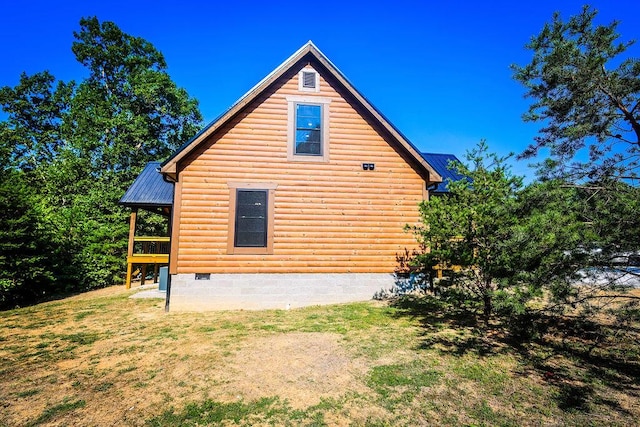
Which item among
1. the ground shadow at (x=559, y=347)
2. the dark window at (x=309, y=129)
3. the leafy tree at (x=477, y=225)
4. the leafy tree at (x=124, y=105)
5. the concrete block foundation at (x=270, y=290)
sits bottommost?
the ground shadow at (x=559, y=347)

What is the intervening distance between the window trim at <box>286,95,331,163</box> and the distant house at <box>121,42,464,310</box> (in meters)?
0.03

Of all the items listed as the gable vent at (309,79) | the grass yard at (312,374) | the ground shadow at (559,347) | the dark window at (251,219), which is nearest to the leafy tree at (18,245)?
the grass yard at (312,374)

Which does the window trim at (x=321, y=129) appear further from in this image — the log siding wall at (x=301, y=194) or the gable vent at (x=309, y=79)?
the gable vent at (x=309, y=79)

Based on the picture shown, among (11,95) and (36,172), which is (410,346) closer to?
(36,172)

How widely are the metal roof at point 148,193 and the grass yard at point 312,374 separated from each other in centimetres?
622

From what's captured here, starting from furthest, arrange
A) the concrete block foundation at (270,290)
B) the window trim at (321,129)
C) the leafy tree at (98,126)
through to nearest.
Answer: the leafy tree at (98,126)
the window trim at (321,129)
the concrete block foundation at (270,290)

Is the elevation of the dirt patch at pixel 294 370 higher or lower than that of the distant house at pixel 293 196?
lower

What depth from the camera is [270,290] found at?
31.3ft

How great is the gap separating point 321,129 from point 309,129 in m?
0.41

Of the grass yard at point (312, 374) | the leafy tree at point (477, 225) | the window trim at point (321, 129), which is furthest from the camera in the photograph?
the window trim at point (321, 129)

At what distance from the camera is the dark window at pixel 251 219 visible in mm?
9609

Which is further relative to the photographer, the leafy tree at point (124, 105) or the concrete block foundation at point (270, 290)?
the leafy tree at point (124, 105)

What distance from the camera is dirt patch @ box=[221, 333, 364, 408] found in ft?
14.4

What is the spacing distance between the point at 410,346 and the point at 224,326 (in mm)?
4427
